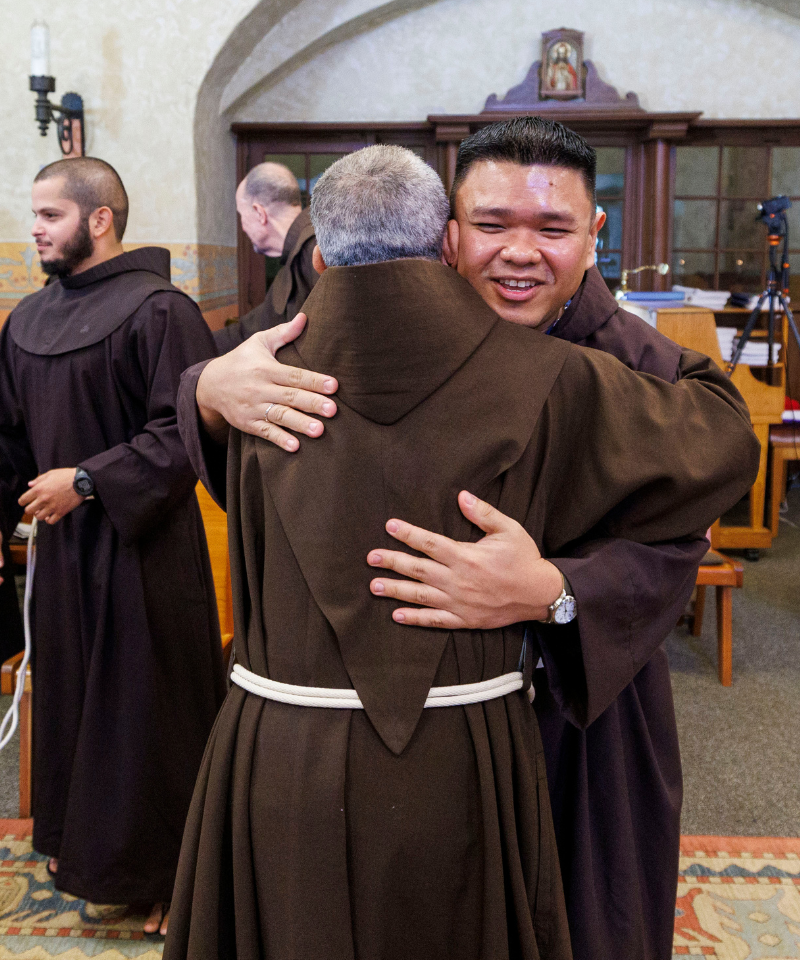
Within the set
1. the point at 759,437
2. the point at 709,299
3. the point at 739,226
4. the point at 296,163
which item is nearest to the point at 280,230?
the point at 759,437

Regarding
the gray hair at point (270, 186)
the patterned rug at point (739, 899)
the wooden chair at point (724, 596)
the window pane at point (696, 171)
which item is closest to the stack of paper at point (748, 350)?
the window pane at point (696, 171)

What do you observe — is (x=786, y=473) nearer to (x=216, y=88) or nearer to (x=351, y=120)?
(x=351, y=120)

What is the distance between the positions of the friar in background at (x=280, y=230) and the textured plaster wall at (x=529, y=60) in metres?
2.74

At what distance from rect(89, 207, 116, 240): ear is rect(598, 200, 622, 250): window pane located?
4.79 metres

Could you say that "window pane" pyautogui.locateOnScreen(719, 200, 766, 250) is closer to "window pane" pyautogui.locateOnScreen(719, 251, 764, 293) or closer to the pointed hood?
"window pane" pyautogui.locateOnScreen(719, 251, 764, 293)

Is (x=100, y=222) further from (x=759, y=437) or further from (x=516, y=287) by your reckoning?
(x=759, y=437)

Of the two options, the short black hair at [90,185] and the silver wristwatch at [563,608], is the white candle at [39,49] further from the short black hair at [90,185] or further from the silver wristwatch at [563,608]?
the silver wristwatch at [563,608]

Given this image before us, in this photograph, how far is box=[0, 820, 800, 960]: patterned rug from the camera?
2.25 metres

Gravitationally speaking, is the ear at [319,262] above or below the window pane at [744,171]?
below

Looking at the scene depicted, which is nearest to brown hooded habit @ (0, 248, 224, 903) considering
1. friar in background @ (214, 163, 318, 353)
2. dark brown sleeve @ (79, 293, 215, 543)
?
dark brown sleeve @ (79, 293, 215, 543)

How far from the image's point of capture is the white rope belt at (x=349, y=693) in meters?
1.18

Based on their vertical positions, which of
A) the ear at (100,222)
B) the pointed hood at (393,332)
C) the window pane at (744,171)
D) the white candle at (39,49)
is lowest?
the pointed hood at (393,332)

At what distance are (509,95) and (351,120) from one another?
1028 mm

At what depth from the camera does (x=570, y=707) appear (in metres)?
1.33
